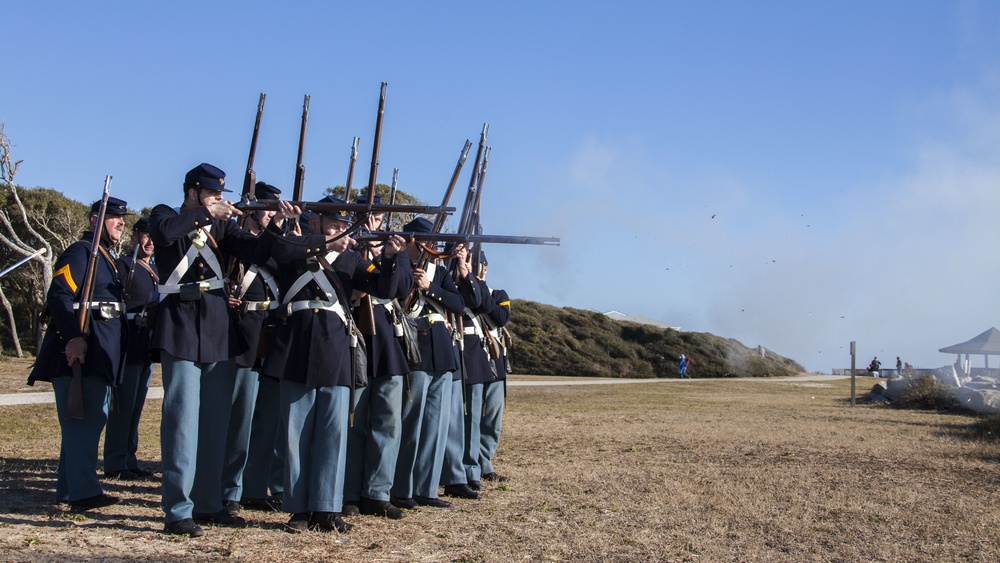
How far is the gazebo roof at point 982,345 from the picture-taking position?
29.3 m

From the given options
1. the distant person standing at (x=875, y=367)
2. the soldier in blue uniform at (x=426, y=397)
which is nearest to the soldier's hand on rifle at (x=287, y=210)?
the soldier in blue uniform at (x=426, y=397)

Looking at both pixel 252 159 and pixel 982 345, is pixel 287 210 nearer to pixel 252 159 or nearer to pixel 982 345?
pixel 252 159

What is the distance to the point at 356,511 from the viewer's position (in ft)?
22.5

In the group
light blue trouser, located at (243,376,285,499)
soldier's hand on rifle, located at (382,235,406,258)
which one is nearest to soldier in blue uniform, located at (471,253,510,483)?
light blue trouser, located at (243,376,285,499)

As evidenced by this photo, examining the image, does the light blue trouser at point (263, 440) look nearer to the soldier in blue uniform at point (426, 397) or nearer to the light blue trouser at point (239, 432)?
the light blue trouser at point (239, 432)

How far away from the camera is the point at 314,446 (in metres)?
6.27

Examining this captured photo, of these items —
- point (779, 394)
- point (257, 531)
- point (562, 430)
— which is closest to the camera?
point (257, 531)

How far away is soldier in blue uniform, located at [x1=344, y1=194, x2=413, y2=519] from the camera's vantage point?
6820 millimetres

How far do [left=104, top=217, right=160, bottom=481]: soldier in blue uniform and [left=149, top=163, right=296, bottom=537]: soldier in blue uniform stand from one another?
1989 mm

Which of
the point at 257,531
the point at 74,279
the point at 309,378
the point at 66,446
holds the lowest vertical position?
the point at 257,531

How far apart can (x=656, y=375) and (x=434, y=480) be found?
29.1 metres

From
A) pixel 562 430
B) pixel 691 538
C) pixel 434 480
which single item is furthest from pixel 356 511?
pixel 562 430

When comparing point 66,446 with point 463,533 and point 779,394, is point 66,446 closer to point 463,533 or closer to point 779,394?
point 463,533

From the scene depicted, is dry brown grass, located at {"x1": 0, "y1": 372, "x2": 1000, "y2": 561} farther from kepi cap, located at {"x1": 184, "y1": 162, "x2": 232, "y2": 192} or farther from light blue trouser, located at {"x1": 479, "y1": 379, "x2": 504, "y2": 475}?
kepi cap, located at {"x1": 184, "y1": 162, "x2": 232, "y2": 192}
